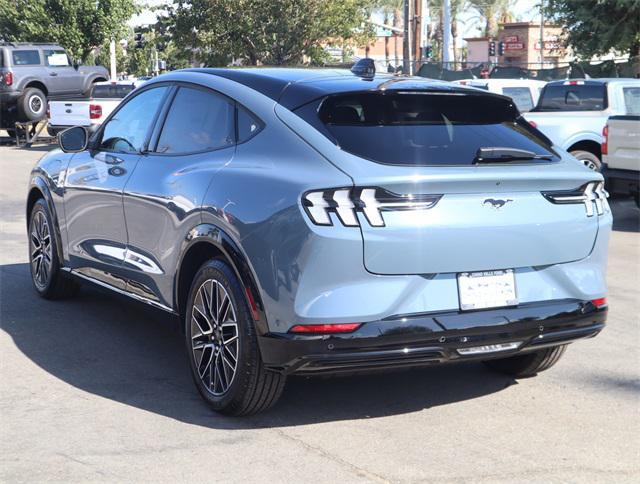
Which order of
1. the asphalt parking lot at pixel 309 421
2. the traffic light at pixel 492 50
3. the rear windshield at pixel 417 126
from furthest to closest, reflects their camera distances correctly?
the traffic light at pixel 492 50 → the rear windshield at pixel 417 126 → the asphalt parking lot at pixel 309 421

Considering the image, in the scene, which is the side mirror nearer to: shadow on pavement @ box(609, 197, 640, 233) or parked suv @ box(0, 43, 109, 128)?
shadow on pavement @ box(609, 197, 640, 233)

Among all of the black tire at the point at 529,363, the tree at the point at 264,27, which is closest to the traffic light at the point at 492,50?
the tree at the point at 264,27

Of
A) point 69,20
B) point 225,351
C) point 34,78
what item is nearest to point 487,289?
point 225,351

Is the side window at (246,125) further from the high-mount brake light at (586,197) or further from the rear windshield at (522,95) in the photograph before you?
the rear windshield at (522,95)

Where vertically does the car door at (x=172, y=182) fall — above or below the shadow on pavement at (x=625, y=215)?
above

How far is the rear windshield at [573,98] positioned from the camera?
15430 millimetres

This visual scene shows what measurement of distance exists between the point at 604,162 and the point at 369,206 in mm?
9310

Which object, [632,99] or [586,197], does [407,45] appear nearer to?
[632,99]

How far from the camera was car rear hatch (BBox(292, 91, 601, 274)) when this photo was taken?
4.48m

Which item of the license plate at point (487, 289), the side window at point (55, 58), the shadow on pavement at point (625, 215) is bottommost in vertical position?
the shadow on pavement at point (625, 215)

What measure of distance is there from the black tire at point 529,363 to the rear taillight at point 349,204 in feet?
5.73

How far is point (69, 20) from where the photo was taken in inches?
1470

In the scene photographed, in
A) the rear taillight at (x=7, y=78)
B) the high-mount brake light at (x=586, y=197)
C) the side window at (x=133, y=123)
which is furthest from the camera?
the rear taillight at (x=7, y=78)

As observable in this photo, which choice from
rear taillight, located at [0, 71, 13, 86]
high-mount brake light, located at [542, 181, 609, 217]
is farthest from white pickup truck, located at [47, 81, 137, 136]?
high-mount brake light, located at [542, 181, 609, 217]
